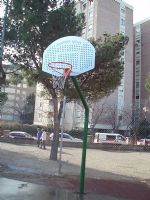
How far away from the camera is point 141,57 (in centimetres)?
10044

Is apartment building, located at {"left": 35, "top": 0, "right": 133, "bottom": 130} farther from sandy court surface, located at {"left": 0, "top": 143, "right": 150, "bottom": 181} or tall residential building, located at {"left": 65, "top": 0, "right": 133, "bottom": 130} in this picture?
sandy court surface, located at {"left": 0, "top": 143, "right": 150, "bottom": 181}

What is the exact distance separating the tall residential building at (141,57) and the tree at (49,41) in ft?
237

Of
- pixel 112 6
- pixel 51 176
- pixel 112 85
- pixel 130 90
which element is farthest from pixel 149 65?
pixel 51 176

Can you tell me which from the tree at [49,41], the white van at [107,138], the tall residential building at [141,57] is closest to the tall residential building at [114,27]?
the tall residential building at [141,57]

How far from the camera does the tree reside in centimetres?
2275

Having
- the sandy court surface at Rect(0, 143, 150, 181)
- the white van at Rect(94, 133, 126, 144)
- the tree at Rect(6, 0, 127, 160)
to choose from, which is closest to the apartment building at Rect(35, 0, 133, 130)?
the white van at Rect(94, 133, 126, 144)

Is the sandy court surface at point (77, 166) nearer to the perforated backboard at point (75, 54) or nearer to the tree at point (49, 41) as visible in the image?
the tree at point (49, 41)

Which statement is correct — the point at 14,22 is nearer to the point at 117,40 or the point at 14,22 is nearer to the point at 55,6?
the point at 55,6

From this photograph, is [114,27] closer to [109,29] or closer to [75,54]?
[109,29]

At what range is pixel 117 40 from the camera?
80.5 feet

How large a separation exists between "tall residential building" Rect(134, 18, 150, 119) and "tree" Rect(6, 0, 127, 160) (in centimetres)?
7217

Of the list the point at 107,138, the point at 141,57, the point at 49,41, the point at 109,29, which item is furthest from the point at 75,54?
the point at 141,57

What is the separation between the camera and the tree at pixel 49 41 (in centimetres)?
2275

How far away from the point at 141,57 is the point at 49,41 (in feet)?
261
